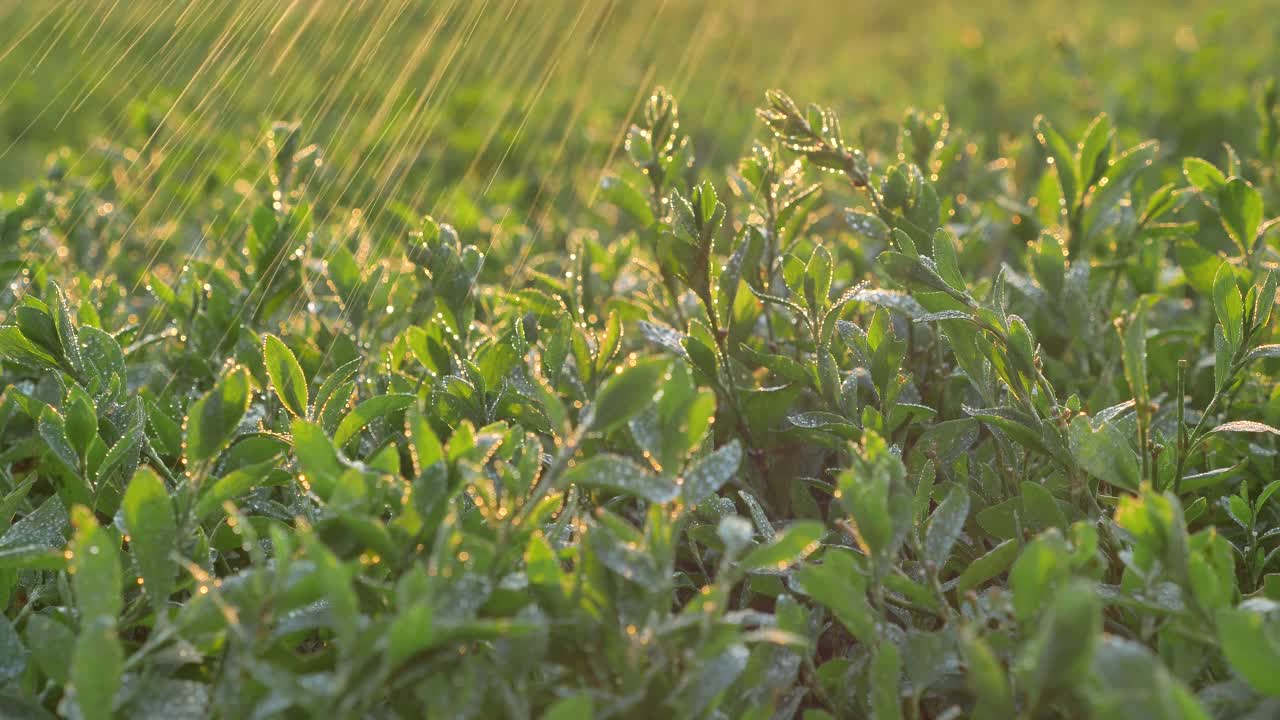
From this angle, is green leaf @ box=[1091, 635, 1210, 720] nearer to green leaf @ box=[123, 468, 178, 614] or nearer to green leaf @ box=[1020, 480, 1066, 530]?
green leaf @ box=[1020, 480, 1066, 530]

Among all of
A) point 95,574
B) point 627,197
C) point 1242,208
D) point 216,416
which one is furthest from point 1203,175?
point 95,574

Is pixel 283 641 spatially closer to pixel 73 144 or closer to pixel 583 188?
pixel 583 188

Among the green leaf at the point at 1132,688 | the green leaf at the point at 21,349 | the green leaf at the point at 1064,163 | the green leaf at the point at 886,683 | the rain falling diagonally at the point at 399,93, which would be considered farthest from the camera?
the rain falling diagonally at the point at 399,93

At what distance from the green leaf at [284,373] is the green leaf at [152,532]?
307 millimetres

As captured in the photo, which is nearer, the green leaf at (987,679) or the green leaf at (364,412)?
the green leaf at (987,679)

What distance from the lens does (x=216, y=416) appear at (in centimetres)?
125

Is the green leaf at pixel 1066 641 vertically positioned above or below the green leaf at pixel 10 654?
above

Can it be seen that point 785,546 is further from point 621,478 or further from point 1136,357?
point 1136,357

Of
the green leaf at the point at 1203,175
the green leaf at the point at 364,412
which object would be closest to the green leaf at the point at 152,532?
the green leaf at the point at 364,412

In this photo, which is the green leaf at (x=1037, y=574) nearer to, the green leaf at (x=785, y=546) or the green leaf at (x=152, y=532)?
the green leaf at (x=785, y=546)

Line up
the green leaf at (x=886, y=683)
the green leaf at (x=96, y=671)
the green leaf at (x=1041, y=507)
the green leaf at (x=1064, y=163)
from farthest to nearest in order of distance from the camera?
the green leaf at (x=1064, y=163)
the green leaf at (x=1041, y=507)
the green leaf at (x=886, y=683)
the green leaf at (x=96, y=671)

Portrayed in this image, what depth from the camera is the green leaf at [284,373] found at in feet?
4.85

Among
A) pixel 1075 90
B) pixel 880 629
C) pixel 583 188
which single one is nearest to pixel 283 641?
pixel 880 629

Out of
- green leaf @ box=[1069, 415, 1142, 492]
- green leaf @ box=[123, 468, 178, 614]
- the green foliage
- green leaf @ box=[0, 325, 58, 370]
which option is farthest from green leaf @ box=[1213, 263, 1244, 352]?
green leaf @ box=[0, 325, 58, 370]
